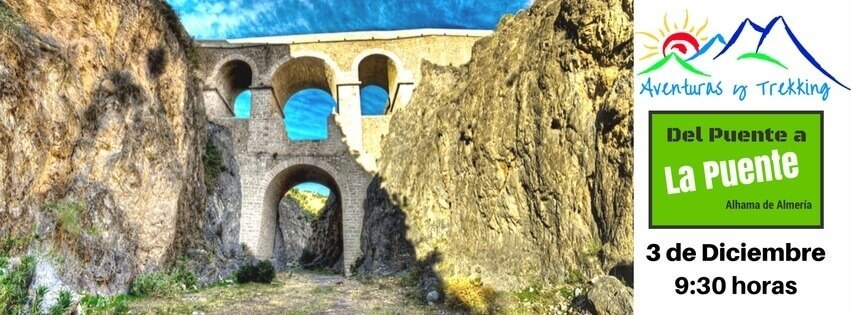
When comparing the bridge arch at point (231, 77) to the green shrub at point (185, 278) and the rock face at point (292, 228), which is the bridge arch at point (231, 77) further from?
the rock face at point (292, 228)

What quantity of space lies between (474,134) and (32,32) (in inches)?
447

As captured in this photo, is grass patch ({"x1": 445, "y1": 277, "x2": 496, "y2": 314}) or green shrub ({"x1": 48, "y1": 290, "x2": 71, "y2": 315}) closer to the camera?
green shrub ({"x1": 48, "y1": 290, "x2": 71, "y2": 315})

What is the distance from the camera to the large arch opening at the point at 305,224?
24297 millimetres

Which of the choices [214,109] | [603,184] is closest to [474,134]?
[603,184]

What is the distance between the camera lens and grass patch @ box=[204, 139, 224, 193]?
19.9 meters

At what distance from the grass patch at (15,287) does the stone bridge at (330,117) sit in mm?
13578

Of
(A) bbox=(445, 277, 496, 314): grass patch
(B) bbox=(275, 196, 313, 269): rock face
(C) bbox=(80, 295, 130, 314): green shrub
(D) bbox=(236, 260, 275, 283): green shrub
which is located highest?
(C) bbox=(80, 295, 130, 314): green shrub

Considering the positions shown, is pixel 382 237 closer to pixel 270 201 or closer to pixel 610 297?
pixel 270 201

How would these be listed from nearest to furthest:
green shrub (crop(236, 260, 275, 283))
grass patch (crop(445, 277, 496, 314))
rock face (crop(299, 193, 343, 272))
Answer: grass patch (crop(445, 277, 496, 314))
green shrub (crop(236, 260, 275, 283))
rock face (crop(299, 193, 343, 272))

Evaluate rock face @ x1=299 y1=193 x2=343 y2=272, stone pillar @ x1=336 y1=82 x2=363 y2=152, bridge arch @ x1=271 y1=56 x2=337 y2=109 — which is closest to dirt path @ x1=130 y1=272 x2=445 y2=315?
stone pillar @ x1=336 y1=82 x2=363 y2=152

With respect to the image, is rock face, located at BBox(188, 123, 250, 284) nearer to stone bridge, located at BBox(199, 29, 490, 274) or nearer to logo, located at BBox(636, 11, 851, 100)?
stone bridge, located at BBox(199, 29, 490, 274)

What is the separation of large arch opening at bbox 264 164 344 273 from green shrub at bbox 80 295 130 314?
12.1 meters

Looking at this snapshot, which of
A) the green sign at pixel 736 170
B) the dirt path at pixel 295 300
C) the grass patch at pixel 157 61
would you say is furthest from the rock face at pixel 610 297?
the grass patch at pixel 157 61

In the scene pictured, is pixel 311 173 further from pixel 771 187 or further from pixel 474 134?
pixel 771 187
